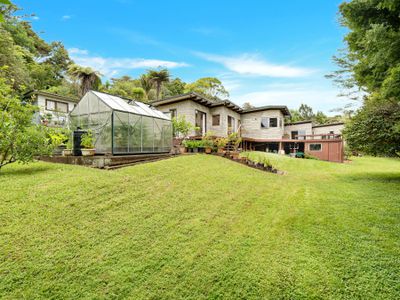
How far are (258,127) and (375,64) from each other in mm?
14999

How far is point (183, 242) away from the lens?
343 cm

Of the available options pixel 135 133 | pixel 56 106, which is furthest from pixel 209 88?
pixel 135 133

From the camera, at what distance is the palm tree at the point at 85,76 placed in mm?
19594

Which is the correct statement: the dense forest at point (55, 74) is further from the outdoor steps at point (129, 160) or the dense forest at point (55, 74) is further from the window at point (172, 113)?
the outdoor steps at point (129, 160)

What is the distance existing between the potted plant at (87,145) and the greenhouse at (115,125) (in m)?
0.37

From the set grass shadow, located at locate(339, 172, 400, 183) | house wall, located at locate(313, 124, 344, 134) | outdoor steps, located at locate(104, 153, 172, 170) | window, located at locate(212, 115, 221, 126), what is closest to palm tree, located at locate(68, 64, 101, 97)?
window, located at locate(212, 115, 221, 126)

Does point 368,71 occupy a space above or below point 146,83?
below

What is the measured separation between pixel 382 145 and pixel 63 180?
36.7 ft

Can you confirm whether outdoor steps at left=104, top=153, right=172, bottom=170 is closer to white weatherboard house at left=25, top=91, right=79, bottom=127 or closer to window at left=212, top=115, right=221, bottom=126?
window at left=212, top=115, right=221, bottom=126

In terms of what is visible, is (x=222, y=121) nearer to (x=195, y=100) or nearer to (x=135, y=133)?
(x=195, y=100)

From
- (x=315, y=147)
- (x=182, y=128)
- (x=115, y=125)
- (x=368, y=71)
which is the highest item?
(x=368, y=71)

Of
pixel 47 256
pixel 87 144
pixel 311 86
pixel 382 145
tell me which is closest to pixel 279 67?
pixel 311 86

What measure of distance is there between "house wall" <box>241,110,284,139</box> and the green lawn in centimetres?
1458

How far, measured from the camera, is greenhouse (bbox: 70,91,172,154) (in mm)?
7996
